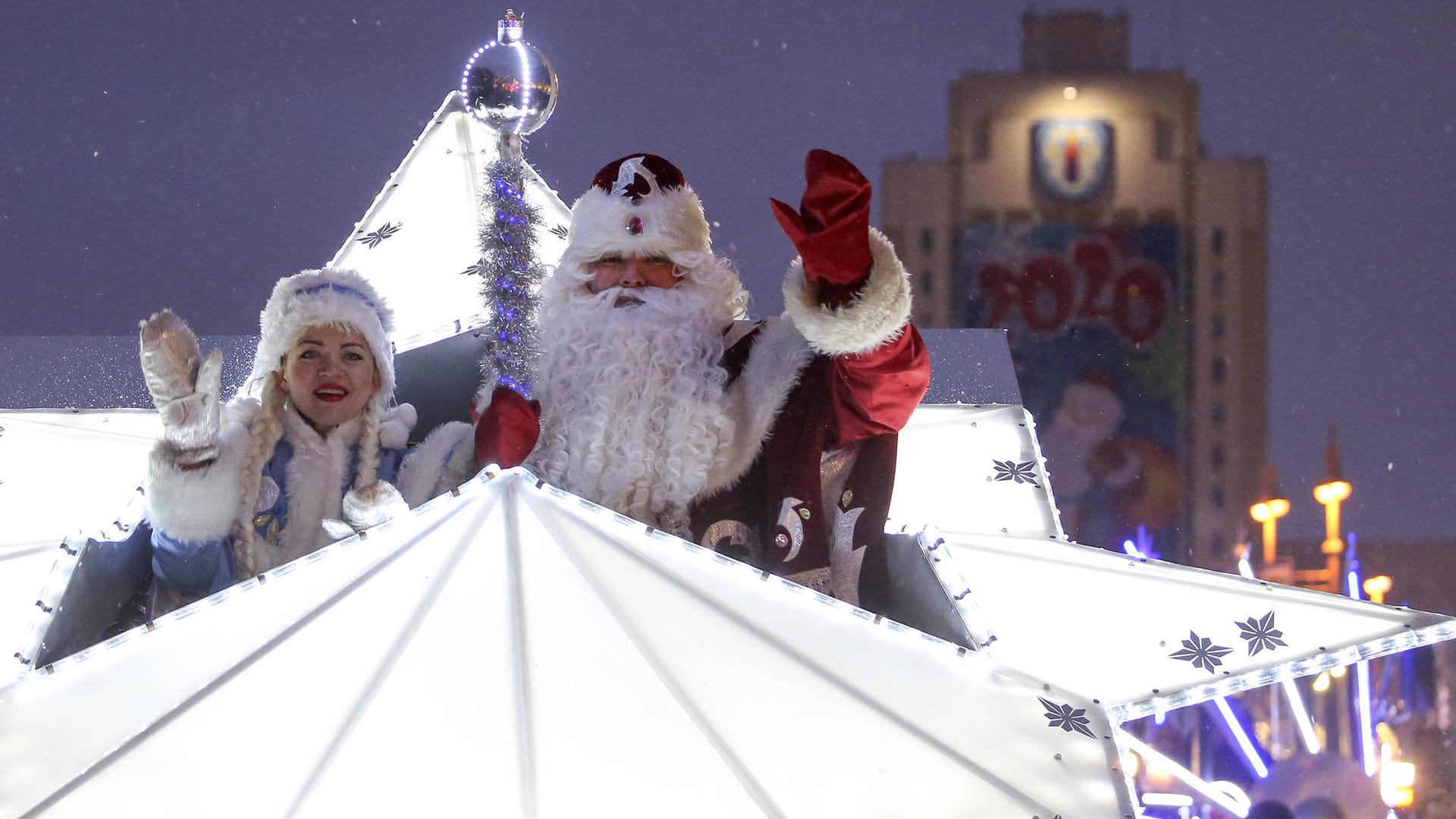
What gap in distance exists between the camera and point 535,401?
5.46ft

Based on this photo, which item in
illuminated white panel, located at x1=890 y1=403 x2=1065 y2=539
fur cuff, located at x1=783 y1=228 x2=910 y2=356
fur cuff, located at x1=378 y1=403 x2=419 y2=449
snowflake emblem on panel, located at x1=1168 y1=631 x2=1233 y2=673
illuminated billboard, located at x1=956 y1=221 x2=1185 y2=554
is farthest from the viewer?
illuminated billboard, located at x1=956 y1=221 x2=1185 y2=554

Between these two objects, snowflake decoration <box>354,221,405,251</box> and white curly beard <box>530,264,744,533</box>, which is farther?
snowflake decoration <box>354,221,405,251</box>

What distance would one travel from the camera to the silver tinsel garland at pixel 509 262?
1.45 meters

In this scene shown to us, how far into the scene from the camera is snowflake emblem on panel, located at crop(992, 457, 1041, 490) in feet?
6.48

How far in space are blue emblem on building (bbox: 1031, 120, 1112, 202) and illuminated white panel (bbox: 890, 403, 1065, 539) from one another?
4.12 m

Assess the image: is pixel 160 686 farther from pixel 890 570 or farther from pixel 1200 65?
pixel 1200 65

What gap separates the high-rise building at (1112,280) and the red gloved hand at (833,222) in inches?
167

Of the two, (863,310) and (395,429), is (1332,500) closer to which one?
(863,310)

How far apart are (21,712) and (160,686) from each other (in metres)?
0.15

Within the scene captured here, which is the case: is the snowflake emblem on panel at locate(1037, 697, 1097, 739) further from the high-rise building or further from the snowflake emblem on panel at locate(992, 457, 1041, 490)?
the high-rise building

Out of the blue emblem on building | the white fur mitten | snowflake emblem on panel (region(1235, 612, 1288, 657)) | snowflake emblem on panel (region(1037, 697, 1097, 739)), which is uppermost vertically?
the blue emblem on building

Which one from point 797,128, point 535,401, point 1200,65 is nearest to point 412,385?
point 535,401

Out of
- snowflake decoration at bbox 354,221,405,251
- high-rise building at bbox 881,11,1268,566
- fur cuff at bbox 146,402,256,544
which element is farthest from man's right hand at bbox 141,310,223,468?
high-rise building at bbox 881,11,1268,566

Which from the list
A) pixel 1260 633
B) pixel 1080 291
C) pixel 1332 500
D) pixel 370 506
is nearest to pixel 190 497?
pixel 370 506
